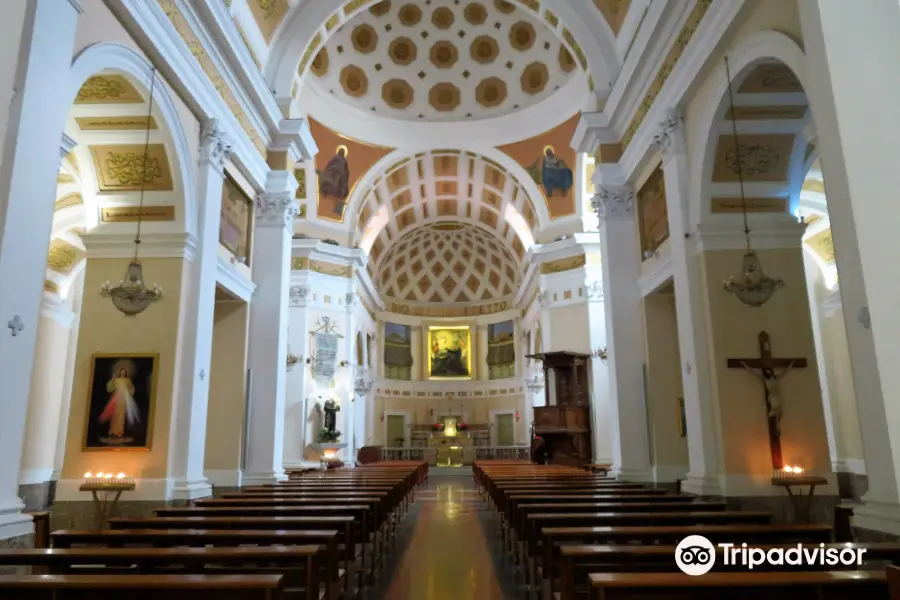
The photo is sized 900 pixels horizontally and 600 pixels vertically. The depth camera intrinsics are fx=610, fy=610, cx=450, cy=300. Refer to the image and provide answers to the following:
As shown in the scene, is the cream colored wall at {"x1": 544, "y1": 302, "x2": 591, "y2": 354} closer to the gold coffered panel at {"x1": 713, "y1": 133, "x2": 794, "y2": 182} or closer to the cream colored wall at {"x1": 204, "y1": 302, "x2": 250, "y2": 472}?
the gold coffered panel at {"x1": 713, "y1": 133, "x2": 794, "y2": 182}

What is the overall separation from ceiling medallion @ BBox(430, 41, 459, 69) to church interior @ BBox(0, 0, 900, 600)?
27 cm

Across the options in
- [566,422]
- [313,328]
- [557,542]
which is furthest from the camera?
[313,328]

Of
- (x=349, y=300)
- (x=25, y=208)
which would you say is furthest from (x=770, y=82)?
(x=349, y=300)

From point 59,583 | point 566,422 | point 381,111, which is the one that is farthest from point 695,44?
point 381,111

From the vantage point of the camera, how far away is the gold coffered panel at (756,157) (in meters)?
7.00

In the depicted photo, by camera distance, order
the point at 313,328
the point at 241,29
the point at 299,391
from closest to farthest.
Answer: the point at 241,29, the point at 299,391, the point at 313,328

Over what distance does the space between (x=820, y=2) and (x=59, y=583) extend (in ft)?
12.6

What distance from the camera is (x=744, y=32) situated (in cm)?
614

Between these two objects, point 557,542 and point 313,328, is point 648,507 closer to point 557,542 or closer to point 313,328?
point 557,542

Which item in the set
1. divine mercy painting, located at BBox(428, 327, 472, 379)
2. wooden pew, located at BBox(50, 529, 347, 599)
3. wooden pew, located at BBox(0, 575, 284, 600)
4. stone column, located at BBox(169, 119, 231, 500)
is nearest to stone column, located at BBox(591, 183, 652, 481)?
stone column, located at BBox(169, 119, 231, 500)

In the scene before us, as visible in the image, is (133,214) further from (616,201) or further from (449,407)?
(449,407)

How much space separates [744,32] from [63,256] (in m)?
11.6

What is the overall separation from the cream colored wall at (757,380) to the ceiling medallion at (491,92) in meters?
12.1

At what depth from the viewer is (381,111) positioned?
60.3ft
